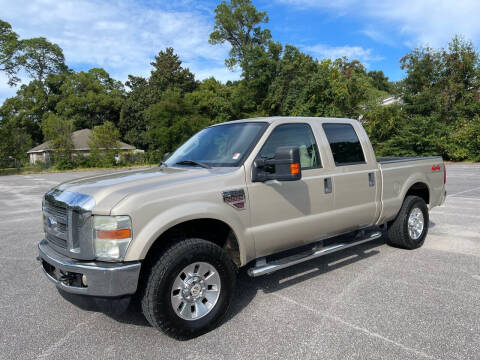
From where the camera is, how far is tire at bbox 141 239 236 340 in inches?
113

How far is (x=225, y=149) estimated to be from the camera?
3.89 meters

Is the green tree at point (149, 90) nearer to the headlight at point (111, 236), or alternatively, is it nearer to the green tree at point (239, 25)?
the green tree at point (239, 25)

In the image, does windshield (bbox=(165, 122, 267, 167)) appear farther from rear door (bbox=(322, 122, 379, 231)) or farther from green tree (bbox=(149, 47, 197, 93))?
green tree (bbox=(149, 47, 197, 93))

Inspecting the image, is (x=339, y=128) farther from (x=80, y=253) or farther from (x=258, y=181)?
(x=80, y=253)

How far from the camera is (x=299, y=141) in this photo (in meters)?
4.14

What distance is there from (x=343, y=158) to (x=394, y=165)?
109cm

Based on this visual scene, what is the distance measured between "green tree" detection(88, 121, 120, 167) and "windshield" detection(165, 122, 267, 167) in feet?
134

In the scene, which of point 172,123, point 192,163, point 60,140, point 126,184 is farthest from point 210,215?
point 60,140

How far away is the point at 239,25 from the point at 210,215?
55.4m

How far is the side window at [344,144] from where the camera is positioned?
173 inches

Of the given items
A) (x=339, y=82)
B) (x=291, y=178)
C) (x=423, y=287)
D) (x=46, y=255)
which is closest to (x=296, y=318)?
(x=291, y=178)

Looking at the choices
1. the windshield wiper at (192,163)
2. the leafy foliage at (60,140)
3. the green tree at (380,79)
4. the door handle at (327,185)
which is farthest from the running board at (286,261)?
the green tree at (380,79)

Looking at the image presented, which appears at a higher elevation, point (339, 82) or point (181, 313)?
point (339, 82)

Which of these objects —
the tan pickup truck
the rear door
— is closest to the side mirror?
the tan pickup truck
